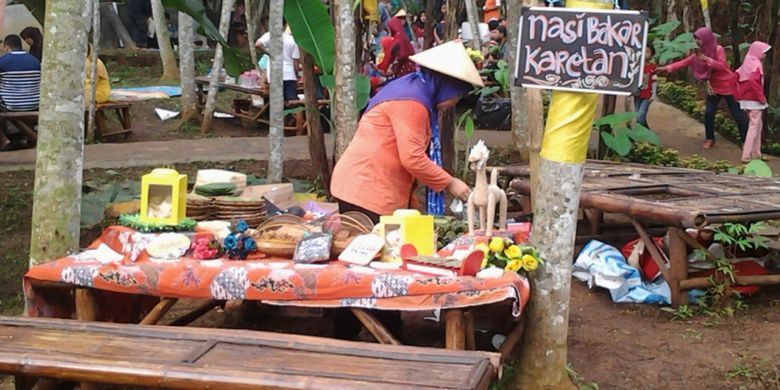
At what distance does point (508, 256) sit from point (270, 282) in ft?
3.20

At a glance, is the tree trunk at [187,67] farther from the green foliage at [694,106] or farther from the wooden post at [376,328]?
the wooden post at [376,328]

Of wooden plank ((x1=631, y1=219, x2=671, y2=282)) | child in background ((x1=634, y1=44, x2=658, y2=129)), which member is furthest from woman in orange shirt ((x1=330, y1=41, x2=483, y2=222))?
child in background ((x1=634, y1=44, x2=658, y2=129))

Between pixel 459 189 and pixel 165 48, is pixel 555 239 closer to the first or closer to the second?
pixel 459 189

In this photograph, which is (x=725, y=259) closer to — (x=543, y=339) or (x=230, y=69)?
(x=543, y=339)

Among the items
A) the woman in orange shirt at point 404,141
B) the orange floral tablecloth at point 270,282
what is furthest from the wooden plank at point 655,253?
the orange floral tablecloth at point 270,282

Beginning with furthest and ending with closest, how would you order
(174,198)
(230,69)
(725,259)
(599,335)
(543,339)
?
(230,69) < (725,259) < (599,335) < (174,198) < (543,339)

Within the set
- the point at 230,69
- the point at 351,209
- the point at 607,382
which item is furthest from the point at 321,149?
the point at 607,382

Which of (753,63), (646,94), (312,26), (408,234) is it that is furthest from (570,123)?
(753,63)

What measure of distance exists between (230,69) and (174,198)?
7.97 ft

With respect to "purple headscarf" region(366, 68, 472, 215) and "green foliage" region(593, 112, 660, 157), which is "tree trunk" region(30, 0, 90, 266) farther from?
"green foliage" region(593, 112, 660, 157)

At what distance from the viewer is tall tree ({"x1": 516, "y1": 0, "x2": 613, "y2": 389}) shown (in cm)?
369

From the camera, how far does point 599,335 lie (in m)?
5.00

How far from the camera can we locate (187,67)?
11.2 metres

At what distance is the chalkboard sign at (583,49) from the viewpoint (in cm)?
350
